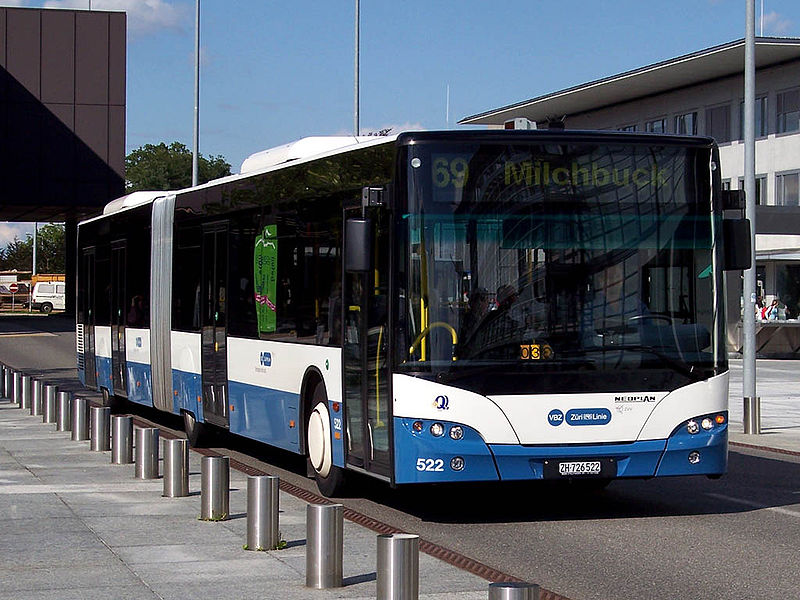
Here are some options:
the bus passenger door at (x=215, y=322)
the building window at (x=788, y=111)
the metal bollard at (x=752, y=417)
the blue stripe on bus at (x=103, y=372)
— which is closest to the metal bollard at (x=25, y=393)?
the blue stripe on bus at (x=103, y=372)

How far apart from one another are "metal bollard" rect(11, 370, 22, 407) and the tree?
121341mm

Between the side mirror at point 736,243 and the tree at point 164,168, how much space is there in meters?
138

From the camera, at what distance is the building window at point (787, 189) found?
54.6 m

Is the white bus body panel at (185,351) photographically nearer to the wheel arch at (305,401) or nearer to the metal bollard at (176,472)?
the wheel arch at (305,401)

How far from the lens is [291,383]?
14.0 meters

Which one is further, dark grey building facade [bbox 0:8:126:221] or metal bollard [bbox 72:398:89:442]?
dark grey building facade [bbox 0:8:126:221]

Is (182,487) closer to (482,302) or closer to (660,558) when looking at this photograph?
(482,302)

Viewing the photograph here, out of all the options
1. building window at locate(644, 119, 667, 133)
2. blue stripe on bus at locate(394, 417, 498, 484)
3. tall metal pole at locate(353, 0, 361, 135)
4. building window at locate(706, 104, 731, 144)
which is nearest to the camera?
blue stripe on bus at locate(394, 417, 498, 484)

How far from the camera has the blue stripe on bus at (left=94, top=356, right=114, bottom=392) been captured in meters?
23.0

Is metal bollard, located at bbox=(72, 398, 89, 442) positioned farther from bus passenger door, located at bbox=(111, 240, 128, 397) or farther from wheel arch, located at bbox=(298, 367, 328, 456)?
wheel arch, located at bbox=(298, 367, 328, 456)

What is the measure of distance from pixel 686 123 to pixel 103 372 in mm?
41189

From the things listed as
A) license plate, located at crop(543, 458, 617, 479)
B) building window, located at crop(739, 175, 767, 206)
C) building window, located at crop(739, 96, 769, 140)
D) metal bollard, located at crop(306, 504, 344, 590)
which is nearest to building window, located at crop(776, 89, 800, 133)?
building window, located at crop(739, 96, 769, 140)

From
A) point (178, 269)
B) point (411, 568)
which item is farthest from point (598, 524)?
point (178, 269)

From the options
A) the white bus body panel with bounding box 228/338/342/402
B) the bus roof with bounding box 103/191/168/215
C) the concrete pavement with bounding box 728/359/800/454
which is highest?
the bus roof with bounding box 103/191/168/215
